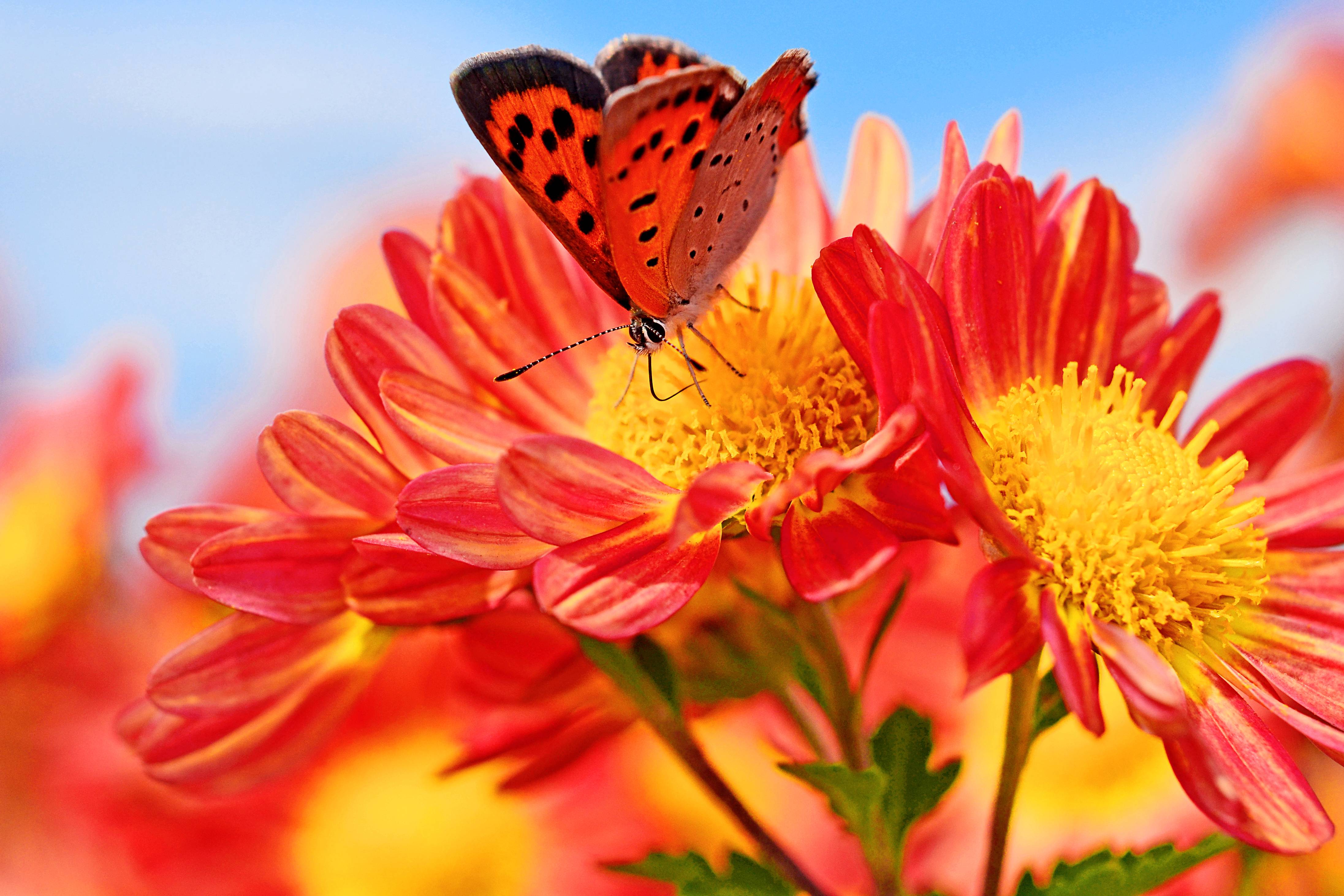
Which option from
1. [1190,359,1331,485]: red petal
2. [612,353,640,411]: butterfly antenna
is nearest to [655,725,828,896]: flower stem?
[612,353,640,411]: butterfly antenna

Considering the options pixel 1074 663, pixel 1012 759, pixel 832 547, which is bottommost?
pixel 1012 759

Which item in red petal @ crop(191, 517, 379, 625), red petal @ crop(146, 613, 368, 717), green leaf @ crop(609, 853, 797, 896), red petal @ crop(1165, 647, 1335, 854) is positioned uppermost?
red petal @ crop(191, 517, 379, 625)

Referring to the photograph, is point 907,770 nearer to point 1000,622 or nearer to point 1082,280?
point 1000,622

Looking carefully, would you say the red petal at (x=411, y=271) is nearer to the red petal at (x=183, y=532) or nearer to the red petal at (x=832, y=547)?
the red petal at (x=183, y=532)

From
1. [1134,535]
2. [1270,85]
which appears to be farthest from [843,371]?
[1270,85]

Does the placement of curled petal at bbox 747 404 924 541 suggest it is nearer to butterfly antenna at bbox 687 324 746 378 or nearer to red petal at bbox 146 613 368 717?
butterfly antenna at bbox 687 324 746 378

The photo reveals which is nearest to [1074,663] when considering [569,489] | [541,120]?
[569,489]
